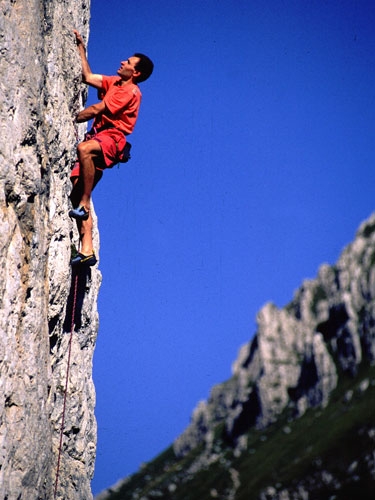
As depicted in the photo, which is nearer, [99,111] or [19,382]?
[19,382]

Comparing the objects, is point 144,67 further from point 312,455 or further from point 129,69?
point 312,455

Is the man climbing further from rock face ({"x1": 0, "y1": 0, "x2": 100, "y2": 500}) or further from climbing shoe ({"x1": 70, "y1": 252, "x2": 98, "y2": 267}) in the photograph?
rock face ({"x1": 0, "y1": 0, "x2": 100, "y2": 500})

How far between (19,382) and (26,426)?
852 millimetres

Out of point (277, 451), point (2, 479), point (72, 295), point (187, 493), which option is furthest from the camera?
point (187, 493)

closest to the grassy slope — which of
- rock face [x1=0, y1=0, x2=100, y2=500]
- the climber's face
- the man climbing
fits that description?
rock face [x1=0, y1=0, x2=100, y2=500]

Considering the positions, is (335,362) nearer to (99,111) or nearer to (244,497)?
(244,497)

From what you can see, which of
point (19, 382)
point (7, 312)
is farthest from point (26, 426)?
point (7, 312)

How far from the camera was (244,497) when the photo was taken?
154 meters

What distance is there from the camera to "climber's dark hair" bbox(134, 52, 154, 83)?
52.7 ft

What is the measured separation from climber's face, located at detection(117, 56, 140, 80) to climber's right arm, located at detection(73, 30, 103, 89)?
63 cm

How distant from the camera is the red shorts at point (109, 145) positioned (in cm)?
1527

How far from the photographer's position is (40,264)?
1264cm

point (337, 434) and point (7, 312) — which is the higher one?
point (337, 434)

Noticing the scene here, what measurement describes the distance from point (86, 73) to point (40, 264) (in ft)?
20.0
